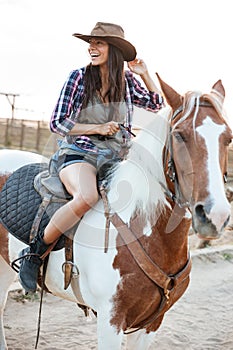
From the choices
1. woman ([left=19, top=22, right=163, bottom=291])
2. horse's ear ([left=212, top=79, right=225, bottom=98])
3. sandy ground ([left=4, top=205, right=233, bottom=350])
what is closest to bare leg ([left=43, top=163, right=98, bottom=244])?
woman ([left=19, top=22, right=163, bottom=291])

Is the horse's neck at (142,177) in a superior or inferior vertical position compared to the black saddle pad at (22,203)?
superior

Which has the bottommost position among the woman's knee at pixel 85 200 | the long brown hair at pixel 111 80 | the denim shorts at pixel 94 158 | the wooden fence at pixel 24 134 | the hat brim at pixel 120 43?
the wooden fence at pixel 24 134

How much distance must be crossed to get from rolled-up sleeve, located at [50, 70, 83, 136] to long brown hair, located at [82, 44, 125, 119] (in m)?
0.06

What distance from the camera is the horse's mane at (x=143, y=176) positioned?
2.72m

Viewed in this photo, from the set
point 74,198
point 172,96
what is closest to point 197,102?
point 172,96

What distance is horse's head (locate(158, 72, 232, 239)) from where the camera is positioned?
2.28 meters

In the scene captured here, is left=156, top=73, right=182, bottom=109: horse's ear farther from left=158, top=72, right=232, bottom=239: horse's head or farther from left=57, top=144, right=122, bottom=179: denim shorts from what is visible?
left=57, top=144, right=122, bottom=179: denim shorts

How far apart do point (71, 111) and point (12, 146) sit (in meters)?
24.6

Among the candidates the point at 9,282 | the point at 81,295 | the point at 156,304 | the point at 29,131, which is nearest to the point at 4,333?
the point at 9,282

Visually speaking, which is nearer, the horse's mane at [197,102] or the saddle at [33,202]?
the horse's mane at [197,102]

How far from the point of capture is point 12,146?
88.7 feet

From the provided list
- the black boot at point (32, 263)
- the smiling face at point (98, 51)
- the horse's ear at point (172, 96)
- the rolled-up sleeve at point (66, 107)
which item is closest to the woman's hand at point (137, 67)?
the smiling face at point (98, 51)

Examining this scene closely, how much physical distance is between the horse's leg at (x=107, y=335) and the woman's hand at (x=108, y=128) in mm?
1048

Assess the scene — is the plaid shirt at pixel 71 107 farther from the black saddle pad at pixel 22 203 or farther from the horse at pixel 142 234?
the black saddle pad at pixel 22 203
